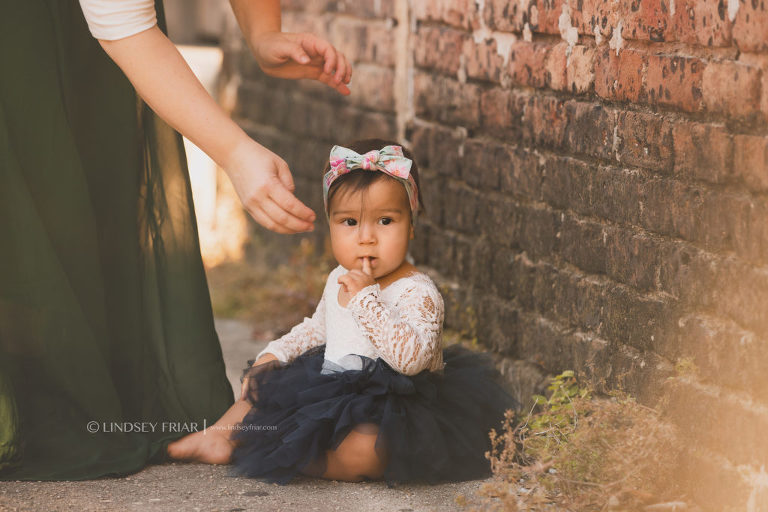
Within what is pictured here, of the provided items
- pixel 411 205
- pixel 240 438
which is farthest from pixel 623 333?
pixel 240 438

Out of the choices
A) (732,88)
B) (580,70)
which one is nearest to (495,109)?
(580,70)

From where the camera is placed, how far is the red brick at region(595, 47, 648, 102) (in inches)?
113

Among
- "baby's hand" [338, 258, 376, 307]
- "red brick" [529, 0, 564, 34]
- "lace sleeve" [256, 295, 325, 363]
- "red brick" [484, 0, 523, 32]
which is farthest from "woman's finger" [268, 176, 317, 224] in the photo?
"red brick" [484, 0, 523, 32]

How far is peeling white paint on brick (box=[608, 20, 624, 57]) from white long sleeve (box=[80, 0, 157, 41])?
130 centimetres

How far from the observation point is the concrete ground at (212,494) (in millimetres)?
2695

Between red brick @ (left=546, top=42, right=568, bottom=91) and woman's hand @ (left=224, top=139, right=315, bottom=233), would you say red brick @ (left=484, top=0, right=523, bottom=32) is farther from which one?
woman's hand @ (left=224, top=139, right=315, bottom=233)

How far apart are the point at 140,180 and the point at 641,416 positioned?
63.7 inches

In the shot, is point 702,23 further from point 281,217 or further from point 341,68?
point 281,217

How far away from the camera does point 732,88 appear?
2504mm

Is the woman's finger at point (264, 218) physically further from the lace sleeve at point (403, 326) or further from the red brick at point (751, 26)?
the red brick at point (751, 26)

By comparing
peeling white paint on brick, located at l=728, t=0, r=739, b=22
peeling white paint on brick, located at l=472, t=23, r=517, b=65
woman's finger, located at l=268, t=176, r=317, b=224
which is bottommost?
woman's finger, located at l=268, t=176, r=317, b=224

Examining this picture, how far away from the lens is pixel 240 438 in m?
3.03

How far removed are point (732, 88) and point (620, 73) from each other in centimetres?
49

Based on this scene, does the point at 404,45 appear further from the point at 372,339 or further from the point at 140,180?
the point at 372,339
